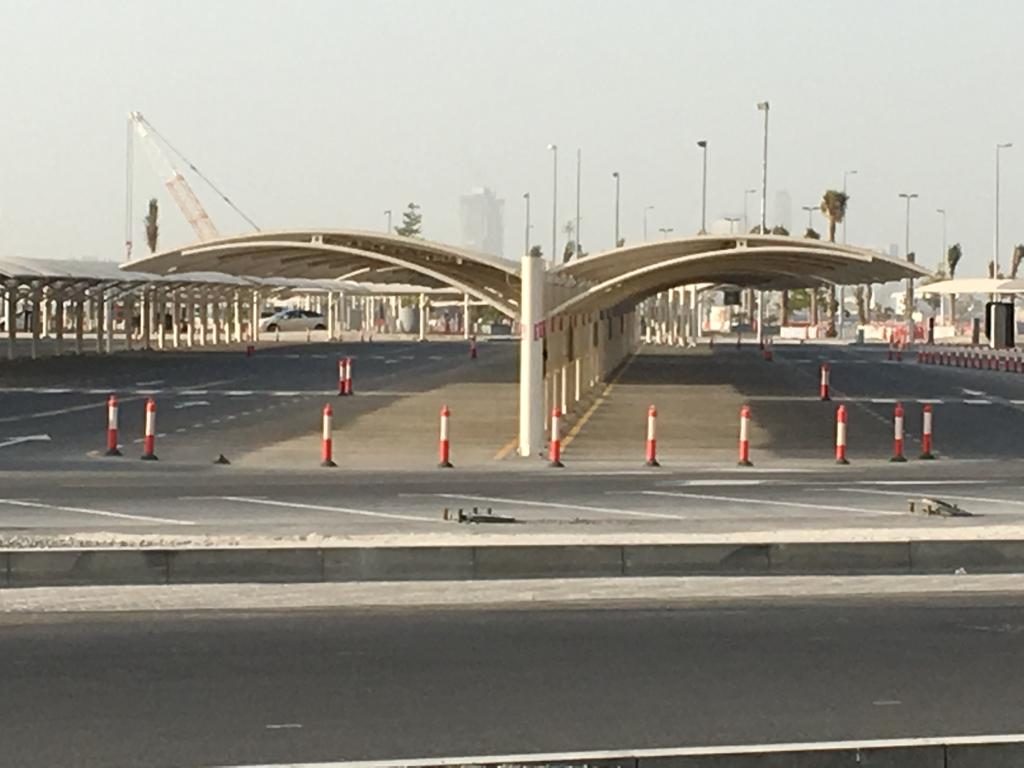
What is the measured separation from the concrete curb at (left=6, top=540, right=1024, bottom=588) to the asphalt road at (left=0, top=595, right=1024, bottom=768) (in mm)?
1561

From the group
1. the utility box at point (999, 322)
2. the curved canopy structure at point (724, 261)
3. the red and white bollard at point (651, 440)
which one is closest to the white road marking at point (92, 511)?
the red and white bollard at point (651, 440)

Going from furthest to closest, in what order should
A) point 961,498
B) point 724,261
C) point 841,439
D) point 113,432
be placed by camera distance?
point 724,261 → point 841,439 → point 113,432 → point 961,498

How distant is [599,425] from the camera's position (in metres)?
38.6

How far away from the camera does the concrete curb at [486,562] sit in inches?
605

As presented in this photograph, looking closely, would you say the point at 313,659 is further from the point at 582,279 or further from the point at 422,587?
the point at 582,279

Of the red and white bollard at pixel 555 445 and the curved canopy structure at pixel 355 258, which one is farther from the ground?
the curved canopy structure at pixel 355 258

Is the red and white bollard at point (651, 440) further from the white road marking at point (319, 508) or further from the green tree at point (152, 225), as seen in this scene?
the green tree at point (152, 225)

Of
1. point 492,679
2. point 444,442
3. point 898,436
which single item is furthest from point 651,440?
point 492,679

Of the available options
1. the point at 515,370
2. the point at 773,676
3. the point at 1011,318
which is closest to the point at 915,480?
the point at 773,676

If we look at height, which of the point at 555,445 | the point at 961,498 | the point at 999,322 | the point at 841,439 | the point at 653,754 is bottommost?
the point at 653,754

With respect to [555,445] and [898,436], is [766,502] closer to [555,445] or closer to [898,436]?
[555,445]

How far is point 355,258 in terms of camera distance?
39.0m

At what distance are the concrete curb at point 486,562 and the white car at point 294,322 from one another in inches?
5020

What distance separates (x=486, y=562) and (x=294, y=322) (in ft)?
435
